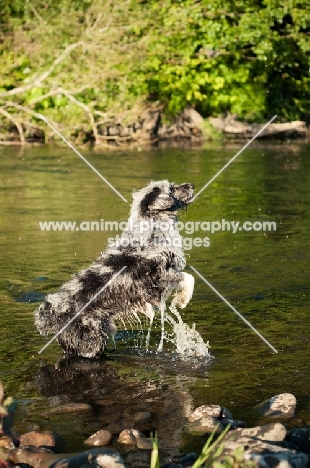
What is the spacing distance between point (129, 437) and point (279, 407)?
1.04 m

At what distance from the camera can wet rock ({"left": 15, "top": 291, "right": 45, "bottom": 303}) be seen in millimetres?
8242

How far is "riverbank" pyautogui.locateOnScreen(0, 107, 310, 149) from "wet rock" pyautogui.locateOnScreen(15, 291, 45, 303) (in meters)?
14.1

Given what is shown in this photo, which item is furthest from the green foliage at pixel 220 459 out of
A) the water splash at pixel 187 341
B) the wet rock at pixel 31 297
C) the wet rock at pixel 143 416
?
the wet rock at pixel 31 297

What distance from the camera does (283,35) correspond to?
88.1 ft

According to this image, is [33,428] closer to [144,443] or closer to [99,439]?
[99,439]

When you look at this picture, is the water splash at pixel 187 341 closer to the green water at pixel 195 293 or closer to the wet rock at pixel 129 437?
the green water at pixel 195 293

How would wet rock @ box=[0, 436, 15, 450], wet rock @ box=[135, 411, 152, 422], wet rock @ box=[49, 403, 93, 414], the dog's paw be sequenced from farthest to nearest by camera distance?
the dog's paw, wet rock @ box=[49, 403, 93, 414], wet rock @ box=[135, 411, 152, 422], wet rock @ box=[0, 436, 15, 450]

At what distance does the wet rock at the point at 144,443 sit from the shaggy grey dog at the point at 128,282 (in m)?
1.68

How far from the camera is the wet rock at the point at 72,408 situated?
561 cm

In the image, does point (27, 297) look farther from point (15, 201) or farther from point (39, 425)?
point (15, 201)

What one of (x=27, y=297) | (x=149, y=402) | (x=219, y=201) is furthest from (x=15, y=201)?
(x=149, y=402)

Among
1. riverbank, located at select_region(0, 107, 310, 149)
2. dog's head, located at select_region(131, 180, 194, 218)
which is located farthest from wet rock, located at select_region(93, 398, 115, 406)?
riverbank, located at select_region(0, 107, 310, 149)

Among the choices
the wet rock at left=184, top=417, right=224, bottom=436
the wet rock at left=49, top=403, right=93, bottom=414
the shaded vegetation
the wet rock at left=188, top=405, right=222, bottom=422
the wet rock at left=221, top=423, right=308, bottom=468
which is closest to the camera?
the wet rock at left=221, top=423, right=308, bottom=468

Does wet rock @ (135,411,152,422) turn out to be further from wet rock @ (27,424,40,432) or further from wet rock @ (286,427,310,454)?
wet rock @ (286,427,310,454)
